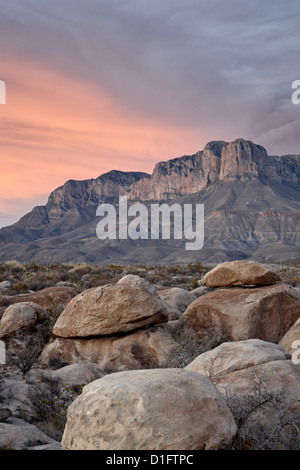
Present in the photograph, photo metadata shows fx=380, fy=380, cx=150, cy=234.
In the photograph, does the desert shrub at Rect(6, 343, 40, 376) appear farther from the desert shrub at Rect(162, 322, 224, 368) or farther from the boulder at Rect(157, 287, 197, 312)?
the boulder at Rect(157, 287, 197, 312)

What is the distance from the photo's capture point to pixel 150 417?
4.00m

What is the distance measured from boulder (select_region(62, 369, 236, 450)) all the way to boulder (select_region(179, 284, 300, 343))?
665 cm

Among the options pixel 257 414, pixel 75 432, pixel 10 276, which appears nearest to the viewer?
pixel 75 432

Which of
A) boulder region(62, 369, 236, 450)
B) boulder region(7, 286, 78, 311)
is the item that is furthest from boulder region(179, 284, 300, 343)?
boulder region(62, 369, 236, 450)

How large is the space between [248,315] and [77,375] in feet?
16.7

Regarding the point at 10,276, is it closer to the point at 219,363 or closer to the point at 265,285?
the point at 265,285

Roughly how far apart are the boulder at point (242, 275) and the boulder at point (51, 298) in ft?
18.3

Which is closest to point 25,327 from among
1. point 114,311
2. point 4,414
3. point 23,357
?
point 23,357

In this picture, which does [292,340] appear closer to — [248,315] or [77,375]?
[248,315]

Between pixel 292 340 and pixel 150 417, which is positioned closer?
pixel 150 417

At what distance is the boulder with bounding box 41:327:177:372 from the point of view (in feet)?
33.8
